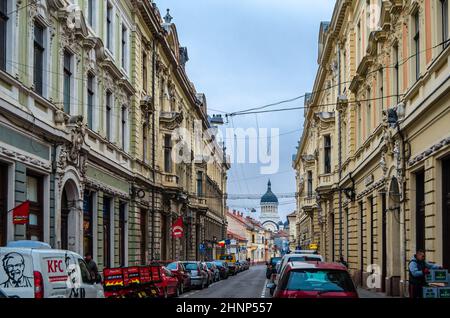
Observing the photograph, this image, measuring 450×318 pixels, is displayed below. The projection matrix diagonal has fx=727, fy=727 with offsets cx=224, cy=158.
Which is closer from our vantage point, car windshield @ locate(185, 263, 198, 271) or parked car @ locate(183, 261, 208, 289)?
parked car @ locate(183, 261, 208, 289)

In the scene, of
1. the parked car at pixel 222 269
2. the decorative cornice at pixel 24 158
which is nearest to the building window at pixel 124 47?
the decorative cornice at pixel 24 158

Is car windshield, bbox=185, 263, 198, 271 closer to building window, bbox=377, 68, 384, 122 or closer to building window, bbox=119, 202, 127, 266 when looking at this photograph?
building window, bbox=119, 202, 127, 266

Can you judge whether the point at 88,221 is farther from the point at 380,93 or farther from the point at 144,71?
the point at 144,71

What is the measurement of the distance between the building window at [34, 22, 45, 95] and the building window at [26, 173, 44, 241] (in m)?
2.60

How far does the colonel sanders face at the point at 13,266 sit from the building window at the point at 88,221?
15649 millimetres

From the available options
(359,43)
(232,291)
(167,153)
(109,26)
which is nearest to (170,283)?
(232,291)

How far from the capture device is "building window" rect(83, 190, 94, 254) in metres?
26.9

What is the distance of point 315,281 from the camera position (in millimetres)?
11398

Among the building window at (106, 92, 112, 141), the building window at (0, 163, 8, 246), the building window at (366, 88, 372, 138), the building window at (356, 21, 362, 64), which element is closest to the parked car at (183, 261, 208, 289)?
the building window at (106, 92, 112, 141)

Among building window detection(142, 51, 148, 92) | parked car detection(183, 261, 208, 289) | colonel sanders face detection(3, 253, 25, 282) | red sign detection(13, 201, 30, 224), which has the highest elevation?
building window detection(142, 51, 148, 92)

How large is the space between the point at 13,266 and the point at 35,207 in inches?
409

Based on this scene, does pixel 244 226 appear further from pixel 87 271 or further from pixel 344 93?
pixel 87 271

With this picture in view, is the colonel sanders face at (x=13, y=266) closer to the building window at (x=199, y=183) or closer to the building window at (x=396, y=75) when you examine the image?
the building window at (x=396, y=75)
